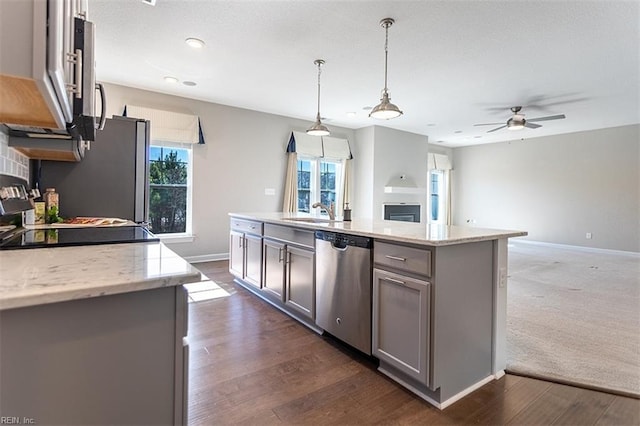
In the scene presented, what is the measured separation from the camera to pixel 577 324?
114 inches

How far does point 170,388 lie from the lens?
965 millimetres

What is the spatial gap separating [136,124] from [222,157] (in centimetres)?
255

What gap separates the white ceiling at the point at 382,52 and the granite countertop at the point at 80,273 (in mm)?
2429

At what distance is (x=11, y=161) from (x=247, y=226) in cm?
204

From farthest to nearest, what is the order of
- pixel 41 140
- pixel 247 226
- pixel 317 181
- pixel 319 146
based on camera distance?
1. pixel 317 181
2. pixel 319 146
3. pixel 247 226
4. pixel 41 140

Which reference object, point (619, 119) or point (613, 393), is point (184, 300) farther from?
point (619, 119)

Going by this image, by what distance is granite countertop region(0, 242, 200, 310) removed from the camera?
74 cm

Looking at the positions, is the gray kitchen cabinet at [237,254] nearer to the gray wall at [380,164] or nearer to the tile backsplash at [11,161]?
the tile backsplash at [11,161]

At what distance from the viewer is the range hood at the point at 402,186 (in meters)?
7.41

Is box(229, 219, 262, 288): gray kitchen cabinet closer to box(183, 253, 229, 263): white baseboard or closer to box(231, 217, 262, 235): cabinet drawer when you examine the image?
box(231, 217, 262, 235): cabinet drawer

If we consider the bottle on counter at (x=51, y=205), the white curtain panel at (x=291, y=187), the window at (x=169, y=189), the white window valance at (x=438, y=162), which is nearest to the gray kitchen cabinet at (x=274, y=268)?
the bottle on counter at (x=51, y=205)

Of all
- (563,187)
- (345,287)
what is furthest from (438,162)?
(345,287)

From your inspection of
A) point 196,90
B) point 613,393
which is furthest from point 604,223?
point 196,90

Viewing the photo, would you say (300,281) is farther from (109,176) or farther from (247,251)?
(109,176)
